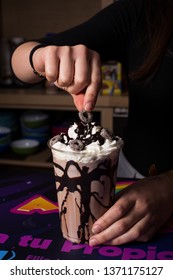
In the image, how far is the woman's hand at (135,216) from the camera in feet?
2.14

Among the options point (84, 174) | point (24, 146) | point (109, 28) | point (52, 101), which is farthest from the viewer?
point (24, 146)

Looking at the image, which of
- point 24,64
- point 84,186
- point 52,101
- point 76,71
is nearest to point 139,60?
point 24,64

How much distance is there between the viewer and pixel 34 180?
0.92 m

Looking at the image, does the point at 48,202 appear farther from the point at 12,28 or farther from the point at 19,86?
the point at 12,28

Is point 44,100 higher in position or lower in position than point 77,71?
lower

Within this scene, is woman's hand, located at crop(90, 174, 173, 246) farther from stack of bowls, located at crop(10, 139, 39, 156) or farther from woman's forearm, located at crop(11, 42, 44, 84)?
stack of bowls, located at crop(10, 139, 39, 156)

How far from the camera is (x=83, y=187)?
65 centimetres

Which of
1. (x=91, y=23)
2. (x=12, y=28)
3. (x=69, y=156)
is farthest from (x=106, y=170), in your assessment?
(x=12, y=28)

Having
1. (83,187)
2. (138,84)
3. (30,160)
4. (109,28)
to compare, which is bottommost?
(30,160)

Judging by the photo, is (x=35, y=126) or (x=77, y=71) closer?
(x=77, y=71)

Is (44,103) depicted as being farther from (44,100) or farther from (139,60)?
(139,60)

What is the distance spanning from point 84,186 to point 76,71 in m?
0.21

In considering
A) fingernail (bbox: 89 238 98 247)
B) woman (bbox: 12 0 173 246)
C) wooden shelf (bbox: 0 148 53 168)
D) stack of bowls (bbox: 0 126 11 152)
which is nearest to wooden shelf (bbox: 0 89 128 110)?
stack of bowls (bbox: 0 126 11 152)
